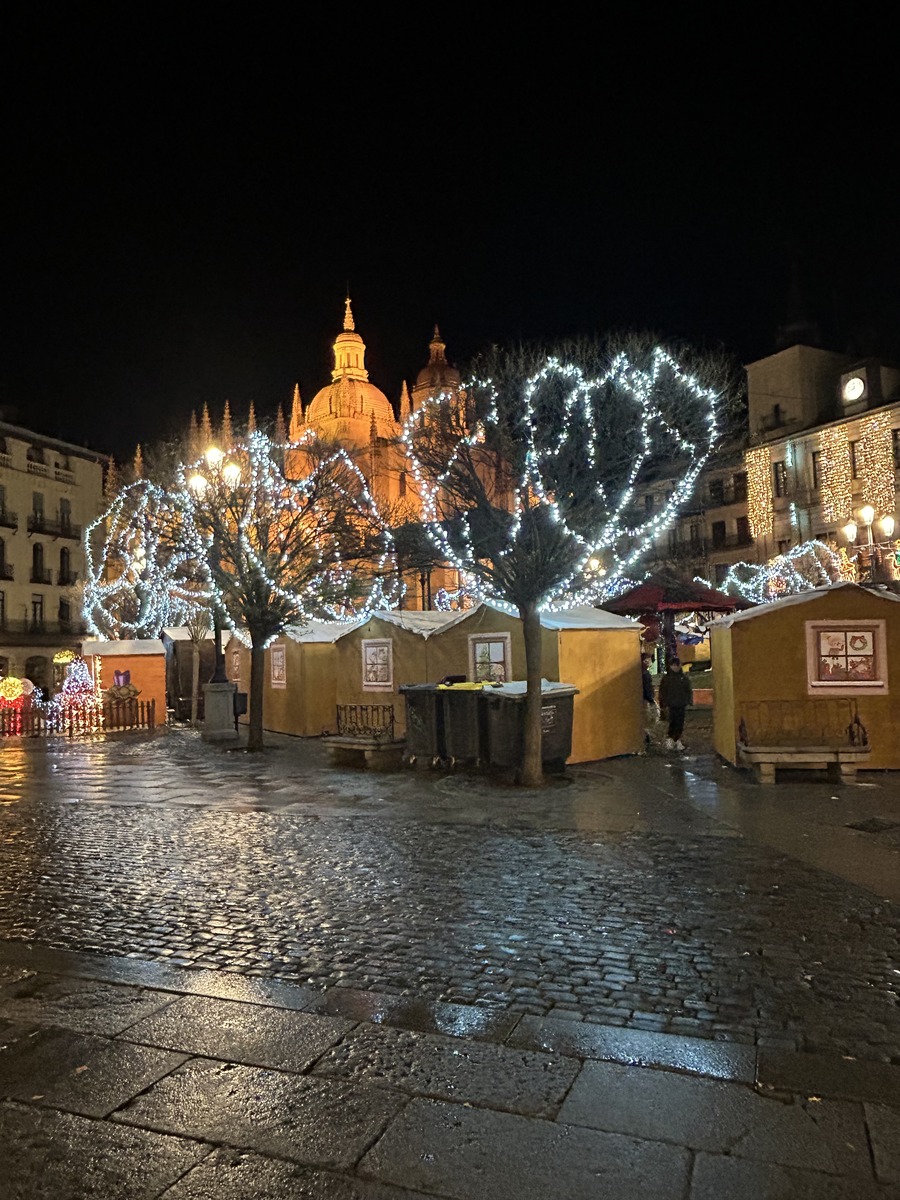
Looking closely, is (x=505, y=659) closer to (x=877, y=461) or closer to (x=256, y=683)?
(x=256, y=683)

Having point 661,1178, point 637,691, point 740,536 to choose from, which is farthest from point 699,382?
point 740,536

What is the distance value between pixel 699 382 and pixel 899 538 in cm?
2419

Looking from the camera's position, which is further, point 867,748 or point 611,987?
point 867,748

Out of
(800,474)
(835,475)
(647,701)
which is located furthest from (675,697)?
(800,474)

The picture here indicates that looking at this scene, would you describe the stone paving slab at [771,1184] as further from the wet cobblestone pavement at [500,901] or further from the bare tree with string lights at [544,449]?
the bare tree with string lights at [544,449]

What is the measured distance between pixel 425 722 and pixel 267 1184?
11.1 m

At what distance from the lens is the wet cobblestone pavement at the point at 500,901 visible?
4.91 m

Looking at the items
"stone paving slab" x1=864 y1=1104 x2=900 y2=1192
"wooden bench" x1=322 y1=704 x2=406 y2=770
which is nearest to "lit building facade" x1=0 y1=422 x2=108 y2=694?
"wooden bench" x1=322 y1=704 x2=406 y2=770

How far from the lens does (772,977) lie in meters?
5.11

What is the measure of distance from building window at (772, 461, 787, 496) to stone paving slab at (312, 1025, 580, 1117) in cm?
4450

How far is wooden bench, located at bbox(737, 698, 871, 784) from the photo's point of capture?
472 inches

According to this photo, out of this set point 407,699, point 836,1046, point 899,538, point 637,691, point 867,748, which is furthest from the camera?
point 899,538

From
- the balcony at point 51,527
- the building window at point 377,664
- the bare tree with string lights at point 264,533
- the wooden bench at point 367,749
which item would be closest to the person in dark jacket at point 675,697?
the wooden bench at point 367,749

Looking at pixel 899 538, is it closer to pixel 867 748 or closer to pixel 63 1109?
pixel 867 748
